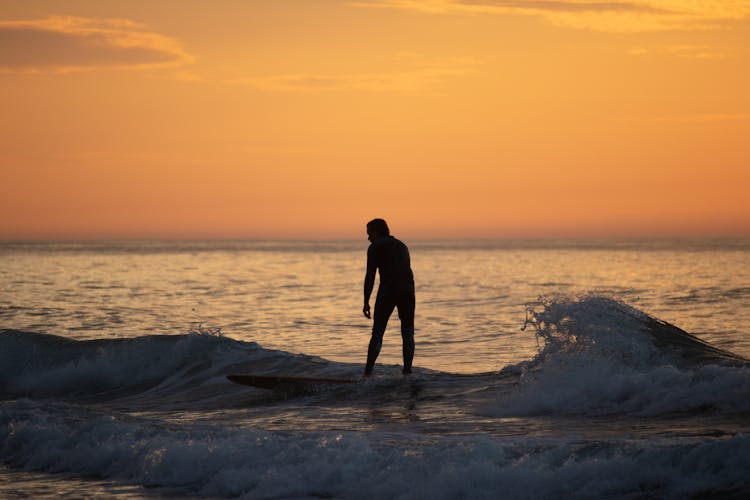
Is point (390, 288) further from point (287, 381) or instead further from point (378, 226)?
point (287, 381)

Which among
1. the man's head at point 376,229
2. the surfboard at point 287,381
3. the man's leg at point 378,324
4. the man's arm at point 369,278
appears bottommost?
the surfboard at point 287,381

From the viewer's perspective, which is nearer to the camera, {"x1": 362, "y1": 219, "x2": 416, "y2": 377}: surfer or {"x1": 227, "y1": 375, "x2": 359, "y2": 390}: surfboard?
{"x1": 227, "y1": 375, "x2": 359, "y2": 390}: surfboard

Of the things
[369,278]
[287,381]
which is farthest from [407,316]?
[287,381]

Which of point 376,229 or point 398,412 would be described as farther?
point 376,229

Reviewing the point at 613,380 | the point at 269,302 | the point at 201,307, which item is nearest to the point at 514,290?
the point at 269,302

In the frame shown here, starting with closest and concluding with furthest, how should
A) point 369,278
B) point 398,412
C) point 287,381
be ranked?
1. point 398,412
2. point 287,381
3. point 369,278

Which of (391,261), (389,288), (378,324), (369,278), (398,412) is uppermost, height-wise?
(391,261)

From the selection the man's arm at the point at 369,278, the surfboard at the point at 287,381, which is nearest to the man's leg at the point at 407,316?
the man's arm at the point at 369,278

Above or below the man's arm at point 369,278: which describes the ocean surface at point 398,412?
below

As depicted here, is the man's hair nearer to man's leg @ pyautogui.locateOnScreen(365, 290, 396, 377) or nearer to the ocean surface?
man's leg @ pyautogui.locateOnScreen(365, 290, 396, 377)

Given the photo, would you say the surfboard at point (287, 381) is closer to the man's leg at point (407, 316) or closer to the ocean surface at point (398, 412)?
the ocean surface at point (398, 412)

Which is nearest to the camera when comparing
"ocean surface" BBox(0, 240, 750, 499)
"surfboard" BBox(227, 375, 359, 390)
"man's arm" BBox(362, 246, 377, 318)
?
"ocean surface" BBox(0, 240, 750, 499)

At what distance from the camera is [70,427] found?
9.23 metres

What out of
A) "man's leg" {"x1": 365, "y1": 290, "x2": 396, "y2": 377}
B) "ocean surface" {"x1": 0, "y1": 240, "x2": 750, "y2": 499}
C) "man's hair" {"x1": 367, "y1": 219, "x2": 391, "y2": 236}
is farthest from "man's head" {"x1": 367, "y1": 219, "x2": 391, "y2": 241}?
"ocean surface" {"x1": 0, "y1": 240, "x2": 750, "y2": 499}
